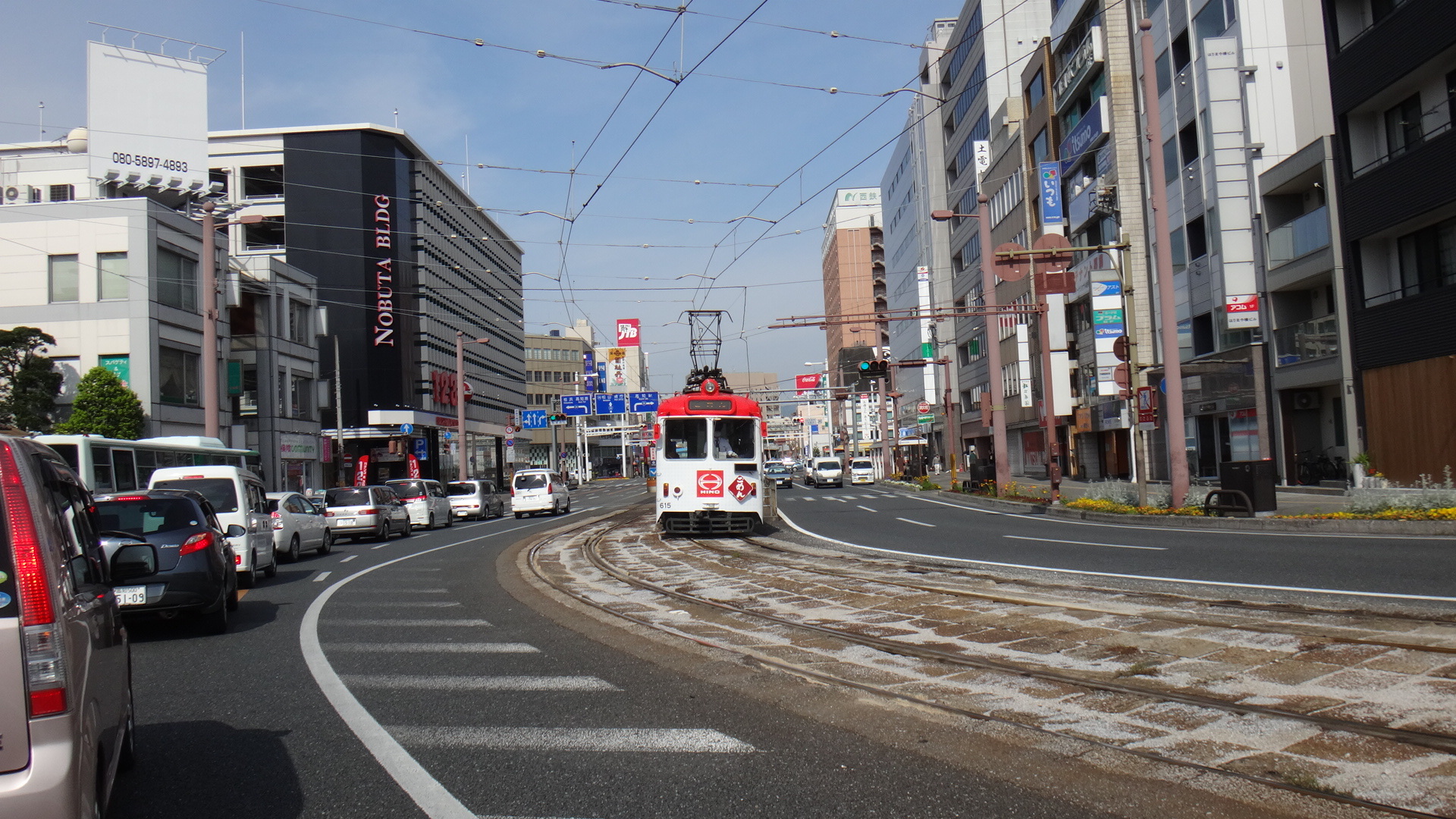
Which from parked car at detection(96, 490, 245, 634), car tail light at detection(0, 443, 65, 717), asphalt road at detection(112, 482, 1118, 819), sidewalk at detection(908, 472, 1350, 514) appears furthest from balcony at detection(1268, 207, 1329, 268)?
car tail light at detection(0, 443, 65, 717)

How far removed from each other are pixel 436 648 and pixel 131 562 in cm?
424

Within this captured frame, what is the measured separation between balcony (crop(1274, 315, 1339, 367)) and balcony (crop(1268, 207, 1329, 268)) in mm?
2064

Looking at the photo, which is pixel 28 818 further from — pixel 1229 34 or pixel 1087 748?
pixel 1229 34

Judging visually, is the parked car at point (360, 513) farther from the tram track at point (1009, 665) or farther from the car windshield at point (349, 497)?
the tram track at point (1009, 665)

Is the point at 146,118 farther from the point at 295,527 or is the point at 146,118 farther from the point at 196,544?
the point at 196,544

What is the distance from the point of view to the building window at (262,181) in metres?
64.8

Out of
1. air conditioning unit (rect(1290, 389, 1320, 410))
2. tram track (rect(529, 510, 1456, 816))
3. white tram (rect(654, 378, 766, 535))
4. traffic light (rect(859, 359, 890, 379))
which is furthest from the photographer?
traffic light (rect(859, 359, 890, 379))

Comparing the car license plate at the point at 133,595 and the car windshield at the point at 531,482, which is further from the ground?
the car windshield at the point at 531,482

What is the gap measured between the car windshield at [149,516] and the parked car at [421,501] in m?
22.5

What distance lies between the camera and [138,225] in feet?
127

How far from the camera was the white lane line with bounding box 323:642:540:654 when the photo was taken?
8977 mm

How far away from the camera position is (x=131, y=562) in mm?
5273

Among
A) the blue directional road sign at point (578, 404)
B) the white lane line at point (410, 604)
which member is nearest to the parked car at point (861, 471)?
the blue directional road sign at point (578, 404)

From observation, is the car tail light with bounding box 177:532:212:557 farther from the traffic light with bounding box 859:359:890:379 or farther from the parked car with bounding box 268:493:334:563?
the traffic light with bounding box 859:359:890:379
